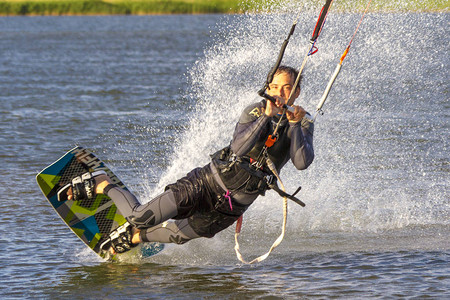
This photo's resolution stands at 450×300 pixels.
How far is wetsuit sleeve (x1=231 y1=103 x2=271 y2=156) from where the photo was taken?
A: 5.48m

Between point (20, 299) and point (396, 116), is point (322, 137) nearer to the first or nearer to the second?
point (396, 116)

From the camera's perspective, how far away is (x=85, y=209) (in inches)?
281

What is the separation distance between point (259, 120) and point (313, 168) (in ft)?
14.5

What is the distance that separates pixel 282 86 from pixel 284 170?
12.8 ft

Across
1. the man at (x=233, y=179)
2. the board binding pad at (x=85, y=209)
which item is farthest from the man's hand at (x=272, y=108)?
the board binding pad at (x=85, y=209)

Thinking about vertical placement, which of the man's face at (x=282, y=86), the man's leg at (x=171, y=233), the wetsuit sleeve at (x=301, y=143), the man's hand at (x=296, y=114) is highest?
the man's face at (x=282, y=86)

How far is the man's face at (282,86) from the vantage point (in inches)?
220

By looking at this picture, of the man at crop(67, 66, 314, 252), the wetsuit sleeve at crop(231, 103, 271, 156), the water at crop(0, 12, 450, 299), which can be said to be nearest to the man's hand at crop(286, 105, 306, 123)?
the man at crop(67, 66, 314, 252)

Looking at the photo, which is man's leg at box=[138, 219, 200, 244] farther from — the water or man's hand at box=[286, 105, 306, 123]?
man's hand at box=[286, 105, 306, 123]

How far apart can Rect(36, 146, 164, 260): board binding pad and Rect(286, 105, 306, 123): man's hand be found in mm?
2172

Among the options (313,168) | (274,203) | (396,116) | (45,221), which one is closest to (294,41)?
(396,116)

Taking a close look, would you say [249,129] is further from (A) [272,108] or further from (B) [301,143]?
(B) [301,143]

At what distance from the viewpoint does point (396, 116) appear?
14.1 m

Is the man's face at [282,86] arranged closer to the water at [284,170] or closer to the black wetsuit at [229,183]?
the black wetsuit at [229,183]
